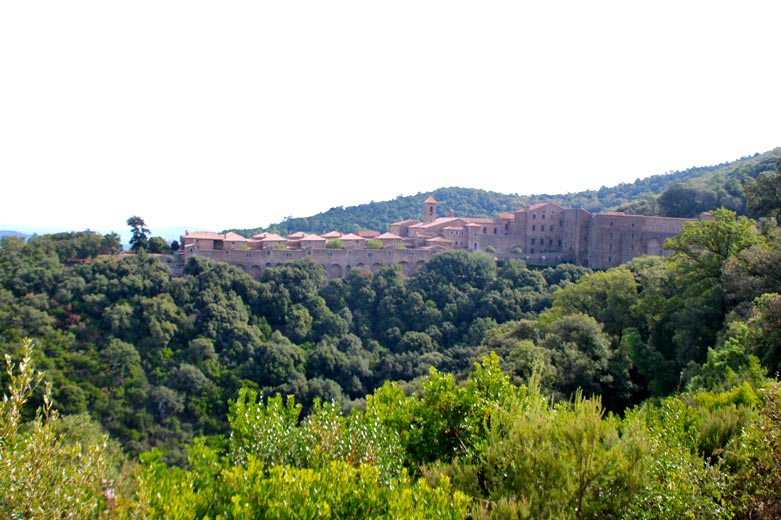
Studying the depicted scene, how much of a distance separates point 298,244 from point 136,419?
58.2 ft

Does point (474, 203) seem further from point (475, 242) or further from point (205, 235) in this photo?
point (205, 235)

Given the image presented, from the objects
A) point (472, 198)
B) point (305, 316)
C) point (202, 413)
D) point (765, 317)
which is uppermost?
point (472, 198)

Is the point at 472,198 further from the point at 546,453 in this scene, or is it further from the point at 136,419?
the point at 546,453

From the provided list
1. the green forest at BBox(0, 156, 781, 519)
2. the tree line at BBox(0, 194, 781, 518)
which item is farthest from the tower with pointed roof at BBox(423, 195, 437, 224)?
the tree line at BBox(0, 194, 781, 518)

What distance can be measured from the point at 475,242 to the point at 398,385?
810 inches

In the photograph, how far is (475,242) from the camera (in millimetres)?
43281

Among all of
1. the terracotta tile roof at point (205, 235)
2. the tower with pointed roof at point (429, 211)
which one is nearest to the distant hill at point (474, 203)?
the tower with pointed roof at point (429, 211)

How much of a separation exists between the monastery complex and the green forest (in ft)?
5.49

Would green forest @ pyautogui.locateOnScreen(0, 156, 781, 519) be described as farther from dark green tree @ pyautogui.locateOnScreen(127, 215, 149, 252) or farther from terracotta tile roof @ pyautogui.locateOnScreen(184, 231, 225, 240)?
terracotta tile roof @ pyautogui.locateOnScreen(184, 231, 225, 240)

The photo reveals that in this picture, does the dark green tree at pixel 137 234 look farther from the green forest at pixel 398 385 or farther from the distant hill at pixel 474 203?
the distant hill at pixel 474 203

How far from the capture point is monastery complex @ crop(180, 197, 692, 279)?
3662 centimetres

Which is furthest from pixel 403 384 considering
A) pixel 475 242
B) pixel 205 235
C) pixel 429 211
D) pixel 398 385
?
pixel 429 211

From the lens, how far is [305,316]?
34125 mm

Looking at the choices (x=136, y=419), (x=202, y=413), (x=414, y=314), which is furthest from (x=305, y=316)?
(x=136, y=419)
